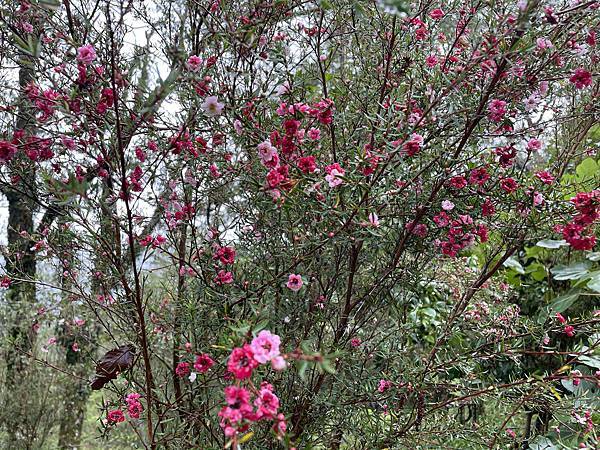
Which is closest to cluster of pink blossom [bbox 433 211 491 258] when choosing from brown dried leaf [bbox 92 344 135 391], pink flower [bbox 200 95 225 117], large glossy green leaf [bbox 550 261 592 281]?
pink flower [bbox 200 95 225 117]

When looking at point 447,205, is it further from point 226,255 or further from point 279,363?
point 279,363

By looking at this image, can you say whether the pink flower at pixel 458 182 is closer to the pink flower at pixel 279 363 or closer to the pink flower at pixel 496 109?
the pink flower at pixel 496 109

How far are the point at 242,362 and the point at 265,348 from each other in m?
0.05

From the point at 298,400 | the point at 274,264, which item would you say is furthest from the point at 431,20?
the point at 298,400

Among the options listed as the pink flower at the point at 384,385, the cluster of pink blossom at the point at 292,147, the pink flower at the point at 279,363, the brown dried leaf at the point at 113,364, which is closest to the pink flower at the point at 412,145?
the cluster of pink blossom at the point at 292,147

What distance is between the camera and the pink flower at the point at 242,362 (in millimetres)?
791

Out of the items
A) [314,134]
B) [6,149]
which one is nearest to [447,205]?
[314,134]

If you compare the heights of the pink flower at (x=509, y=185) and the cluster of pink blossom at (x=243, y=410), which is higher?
the pink flower at (x=509, y=185)

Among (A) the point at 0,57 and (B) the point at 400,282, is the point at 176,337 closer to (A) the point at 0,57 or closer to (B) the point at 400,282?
(B) the point at 400,282

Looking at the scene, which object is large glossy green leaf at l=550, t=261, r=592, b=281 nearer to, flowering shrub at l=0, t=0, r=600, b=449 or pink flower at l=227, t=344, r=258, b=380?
flowering shrub at l=0, t=0, r=600, b=449

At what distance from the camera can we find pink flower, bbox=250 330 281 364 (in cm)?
81

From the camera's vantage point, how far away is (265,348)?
0.83 meters

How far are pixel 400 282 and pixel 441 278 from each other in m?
0.71

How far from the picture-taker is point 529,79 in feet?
4.32
